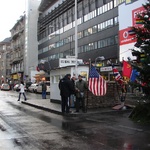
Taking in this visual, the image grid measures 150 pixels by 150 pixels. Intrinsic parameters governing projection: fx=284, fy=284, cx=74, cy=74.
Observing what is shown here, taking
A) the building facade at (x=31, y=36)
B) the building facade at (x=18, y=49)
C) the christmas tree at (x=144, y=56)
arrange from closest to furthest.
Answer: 1. the christmas tree at (x=144, y=56)
2. the building facade at (x=31, y=36)
3. the building facade at (x=18, y=49)

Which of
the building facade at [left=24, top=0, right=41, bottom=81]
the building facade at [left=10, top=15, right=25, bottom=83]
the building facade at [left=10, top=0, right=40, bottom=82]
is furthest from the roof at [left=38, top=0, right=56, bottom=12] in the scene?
the building facade at [left=10, top=15, right=25, bottom=83]

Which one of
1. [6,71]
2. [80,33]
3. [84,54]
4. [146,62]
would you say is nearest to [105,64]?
[84,54]

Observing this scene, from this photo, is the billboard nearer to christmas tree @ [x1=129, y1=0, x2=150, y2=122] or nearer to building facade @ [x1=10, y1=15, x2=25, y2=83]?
christmas tree @ [x1=129, y1=0, x2=150, y2=122]

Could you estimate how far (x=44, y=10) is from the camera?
7888 cm

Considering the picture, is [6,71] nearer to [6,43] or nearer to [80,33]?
[6,43]

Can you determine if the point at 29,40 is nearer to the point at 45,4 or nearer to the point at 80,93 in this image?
the point at 45,4

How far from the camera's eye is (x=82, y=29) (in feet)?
178

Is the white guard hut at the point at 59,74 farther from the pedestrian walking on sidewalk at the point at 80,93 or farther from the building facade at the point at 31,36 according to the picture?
the building facade at the point at 31,36

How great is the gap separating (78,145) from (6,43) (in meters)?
114

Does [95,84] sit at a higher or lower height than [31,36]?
lower

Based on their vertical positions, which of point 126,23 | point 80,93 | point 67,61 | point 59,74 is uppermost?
point 126,23

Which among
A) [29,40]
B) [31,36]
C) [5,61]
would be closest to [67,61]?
[29,40]

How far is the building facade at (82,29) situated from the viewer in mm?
44781

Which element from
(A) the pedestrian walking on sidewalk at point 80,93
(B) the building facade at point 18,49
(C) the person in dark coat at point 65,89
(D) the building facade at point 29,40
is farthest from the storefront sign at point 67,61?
(B) the building facade at point 18,49
